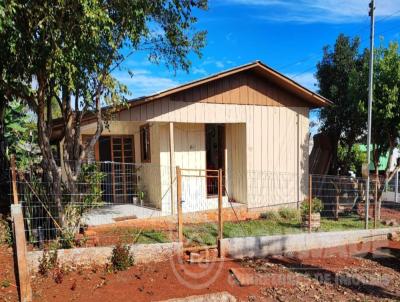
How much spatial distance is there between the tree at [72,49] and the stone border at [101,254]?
750 mm

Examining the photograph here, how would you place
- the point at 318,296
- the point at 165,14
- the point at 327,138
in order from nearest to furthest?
1. the point at 318,296
2. the point at 165,14
3. the point at 327,138

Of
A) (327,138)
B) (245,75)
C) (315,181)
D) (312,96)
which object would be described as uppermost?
(245,75)

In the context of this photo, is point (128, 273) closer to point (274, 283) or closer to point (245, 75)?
point (274, 283)

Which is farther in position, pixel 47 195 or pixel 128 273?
pixel 47 195

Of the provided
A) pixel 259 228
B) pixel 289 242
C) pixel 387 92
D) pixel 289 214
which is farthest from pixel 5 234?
pixel 387 92

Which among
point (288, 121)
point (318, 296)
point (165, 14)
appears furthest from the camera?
point (288, 121)

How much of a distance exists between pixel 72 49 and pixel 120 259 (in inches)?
142

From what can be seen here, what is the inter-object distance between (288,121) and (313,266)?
17.4 ft

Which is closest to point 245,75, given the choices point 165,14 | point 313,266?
point 165,14

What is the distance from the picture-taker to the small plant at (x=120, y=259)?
564 cm

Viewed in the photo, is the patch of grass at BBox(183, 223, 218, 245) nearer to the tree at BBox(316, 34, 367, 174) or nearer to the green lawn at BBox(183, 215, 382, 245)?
the green lawn at BBox(183, 215, 382, 245)

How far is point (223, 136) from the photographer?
35.1 ft

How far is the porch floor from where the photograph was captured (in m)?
7.76

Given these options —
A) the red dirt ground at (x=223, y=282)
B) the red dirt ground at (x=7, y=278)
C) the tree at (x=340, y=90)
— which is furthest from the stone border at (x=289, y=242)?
the tree at (x=340, y=90)
